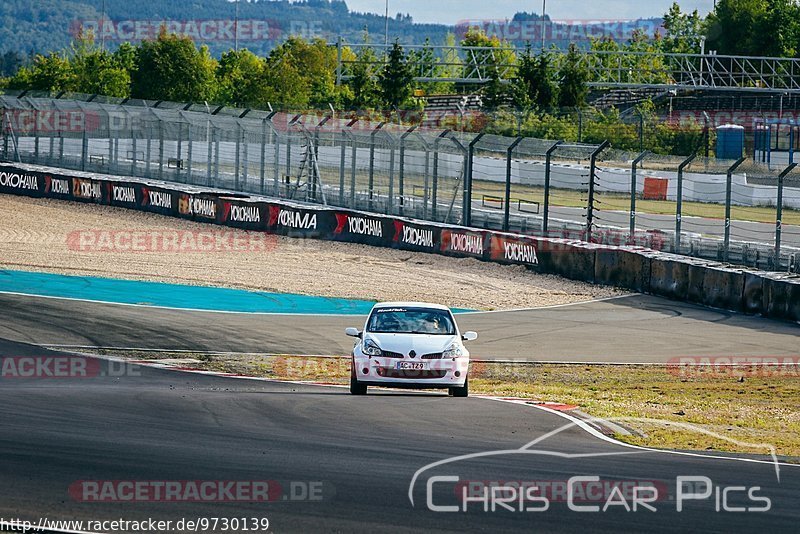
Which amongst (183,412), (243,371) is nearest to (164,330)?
(243,371)

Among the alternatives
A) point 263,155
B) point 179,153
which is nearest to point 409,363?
point 263,155

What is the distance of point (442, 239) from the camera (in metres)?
29.7

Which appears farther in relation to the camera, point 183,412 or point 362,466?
point 183,412

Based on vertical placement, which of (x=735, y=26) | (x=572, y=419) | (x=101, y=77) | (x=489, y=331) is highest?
(x=735, y=26)

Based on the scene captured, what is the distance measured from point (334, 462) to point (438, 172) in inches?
864

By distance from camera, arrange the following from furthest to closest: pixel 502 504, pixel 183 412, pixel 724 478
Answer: pixel 183 412 → pixel 724 478 → pixel 502 504

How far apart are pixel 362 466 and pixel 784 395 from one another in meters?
8.22

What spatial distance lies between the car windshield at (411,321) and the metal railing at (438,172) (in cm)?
960

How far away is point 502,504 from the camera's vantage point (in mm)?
8430

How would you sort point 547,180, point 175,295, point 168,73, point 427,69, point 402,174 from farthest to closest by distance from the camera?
point 427,69
point 168,73
point 402,174
point 547,180
point 175,295

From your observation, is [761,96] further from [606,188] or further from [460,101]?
[606,188]

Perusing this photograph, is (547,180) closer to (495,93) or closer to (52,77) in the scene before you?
(495,93)

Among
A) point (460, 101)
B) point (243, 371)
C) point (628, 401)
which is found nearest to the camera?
point (628, 401)

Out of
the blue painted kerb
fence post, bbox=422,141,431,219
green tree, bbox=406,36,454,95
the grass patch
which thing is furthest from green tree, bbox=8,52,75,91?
the grass patch
